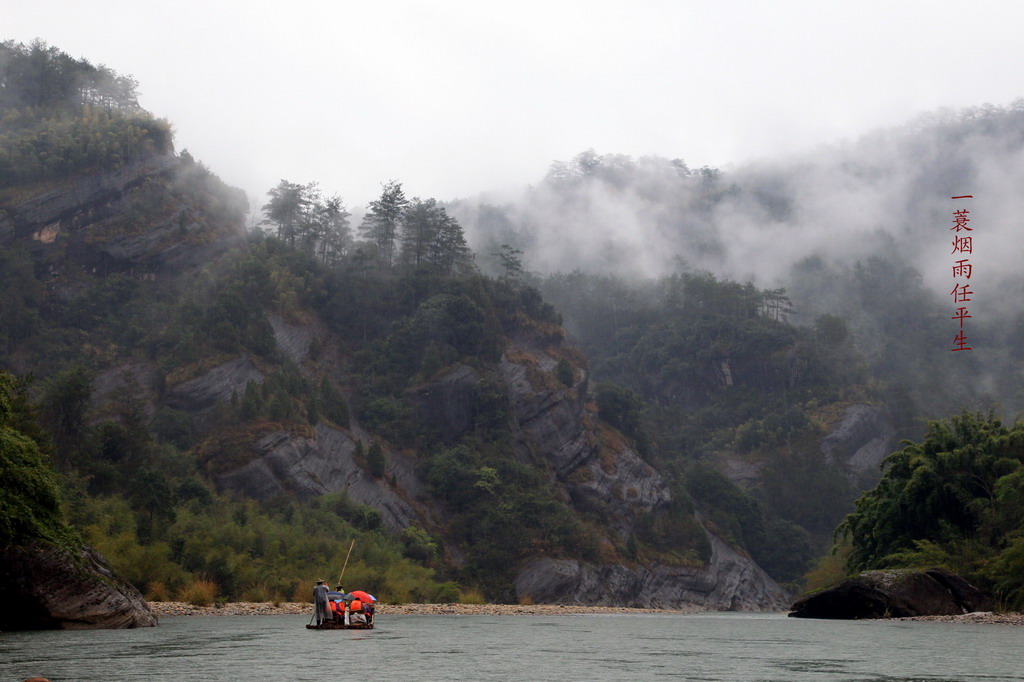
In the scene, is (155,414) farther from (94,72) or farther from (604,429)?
(94,72)

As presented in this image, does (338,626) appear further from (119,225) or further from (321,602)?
(119,225)

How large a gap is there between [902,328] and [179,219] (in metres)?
133

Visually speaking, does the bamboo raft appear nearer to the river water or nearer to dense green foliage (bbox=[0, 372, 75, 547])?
the river water

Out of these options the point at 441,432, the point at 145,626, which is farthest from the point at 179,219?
the point at 145,626

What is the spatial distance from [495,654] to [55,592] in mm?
13441

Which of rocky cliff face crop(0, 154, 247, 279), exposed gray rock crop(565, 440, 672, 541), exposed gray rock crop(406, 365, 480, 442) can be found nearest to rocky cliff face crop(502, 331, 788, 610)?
exposed gray rock crop(565, 440, 672, 541)

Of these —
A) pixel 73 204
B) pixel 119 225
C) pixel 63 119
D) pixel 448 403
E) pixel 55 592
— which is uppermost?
pixel 63 119

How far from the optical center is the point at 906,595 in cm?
4466

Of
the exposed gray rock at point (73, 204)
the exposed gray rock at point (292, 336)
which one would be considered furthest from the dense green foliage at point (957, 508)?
the exposed gray rock at point (73, 204)

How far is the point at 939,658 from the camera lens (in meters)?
24.1

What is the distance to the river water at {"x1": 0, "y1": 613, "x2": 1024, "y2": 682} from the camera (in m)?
19.8

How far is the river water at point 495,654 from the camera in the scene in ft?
65.1

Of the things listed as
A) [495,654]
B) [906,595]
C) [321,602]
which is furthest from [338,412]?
[495,654]

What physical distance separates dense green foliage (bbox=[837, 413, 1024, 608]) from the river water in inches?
558
